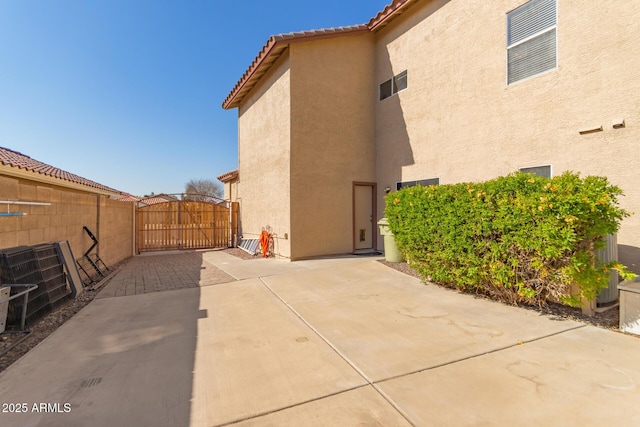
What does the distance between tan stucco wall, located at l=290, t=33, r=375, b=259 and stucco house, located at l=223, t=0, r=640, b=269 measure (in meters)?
0.04

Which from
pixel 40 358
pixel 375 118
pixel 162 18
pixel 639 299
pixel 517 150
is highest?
pixel 162 18

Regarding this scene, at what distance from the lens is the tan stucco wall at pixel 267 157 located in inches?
375

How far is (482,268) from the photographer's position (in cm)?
510

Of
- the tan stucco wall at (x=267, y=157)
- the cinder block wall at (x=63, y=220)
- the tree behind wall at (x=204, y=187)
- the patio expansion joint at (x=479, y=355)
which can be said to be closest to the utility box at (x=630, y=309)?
the patio expansion joint at (x=479, y=355)

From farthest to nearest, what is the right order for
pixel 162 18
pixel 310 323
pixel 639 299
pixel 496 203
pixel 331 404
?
pixel 162 18 → pixel 496 203 → pixel 310 323 → pixel 639 299 → pixel 331 404

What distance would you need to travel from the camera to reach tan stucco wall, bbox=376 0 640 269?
5.07 meters

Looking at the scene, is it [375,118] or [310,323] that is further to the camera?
[375,118]

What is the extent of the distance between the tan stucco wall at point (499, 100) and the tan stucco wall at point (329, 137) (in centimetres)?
62

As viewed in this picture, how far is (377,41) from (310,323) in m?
10.3

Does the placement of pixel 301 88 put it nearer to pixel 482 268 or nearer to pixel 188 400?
pixel 482 268

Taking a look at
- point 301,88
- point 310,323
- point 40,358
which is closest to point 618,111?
Result: point 310,323

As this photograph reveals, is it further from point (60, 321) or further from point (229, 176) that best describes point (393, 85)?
point (60, 321)

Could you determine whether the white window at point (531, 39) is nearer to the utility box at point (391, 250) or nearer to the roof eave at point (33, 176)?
the utility box at point (391, 250)

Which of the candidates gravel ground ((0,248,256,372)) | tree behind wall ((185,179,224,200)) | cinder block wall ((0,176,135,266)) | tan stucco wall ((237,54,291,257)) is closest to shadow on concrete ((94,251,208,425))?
gravel ground ((0,248,256,372))
